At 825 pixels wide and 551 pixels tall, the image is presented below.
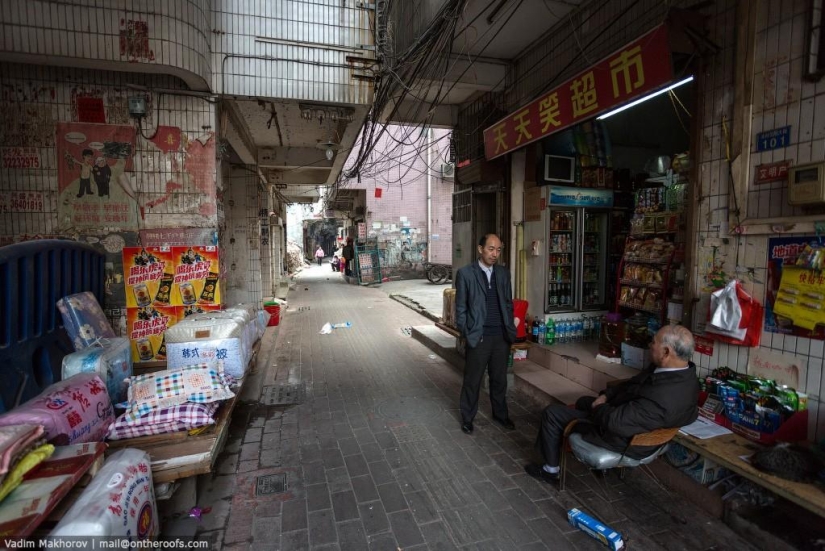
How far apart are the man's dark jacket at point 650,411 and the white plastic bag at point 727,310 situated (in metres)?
0.53

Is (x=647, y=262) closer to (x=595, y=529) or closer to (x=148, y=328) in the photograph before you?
(x=595, y=529)

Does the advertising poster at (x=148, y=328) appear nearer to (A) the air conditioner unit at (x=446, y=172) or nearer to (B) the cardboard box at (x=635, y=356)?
(B) the cardboard box at (x=635, y=356)

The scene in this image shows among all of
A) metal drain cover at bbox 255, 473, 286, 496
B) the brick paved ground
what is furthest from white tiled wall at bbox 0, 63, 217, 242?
metal drain cover at bbox 255, 473, 286, 496

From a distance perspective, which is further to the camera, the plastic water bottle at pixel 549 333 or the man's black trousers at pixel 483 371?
the plastic water bottle at pixel 549 333

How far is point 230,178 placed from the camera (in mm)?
9633

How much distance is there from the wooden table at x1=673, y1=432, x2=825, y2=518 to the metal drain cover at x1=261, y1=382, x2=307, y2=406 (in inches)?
159

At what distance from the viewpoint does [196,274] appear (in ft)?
15.8

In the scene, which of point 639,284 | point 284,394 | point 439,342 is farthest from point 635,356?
point 284,394

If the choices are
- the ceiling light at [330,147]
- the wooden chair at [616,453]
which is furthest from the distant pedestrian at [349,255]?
the wooden chair at [616,453]

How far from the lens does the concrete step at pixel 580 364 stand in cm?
441

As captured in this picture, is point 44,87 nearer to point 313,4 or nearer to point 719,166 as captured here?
point 313,4

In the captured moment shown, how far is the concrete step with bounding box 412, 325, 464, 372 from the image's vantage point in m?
6.45

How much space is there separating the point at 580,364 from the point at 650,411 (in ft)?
7.07

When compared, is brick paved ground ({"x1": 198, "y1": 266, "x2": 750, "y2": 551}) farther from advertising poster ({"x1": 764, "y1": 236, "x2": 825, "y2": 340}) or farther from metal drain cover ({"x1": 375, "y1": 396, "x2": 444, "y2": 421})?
advertising poster ({"x1": 764, "y1": 236, "x2": 825, "y2": 340})
